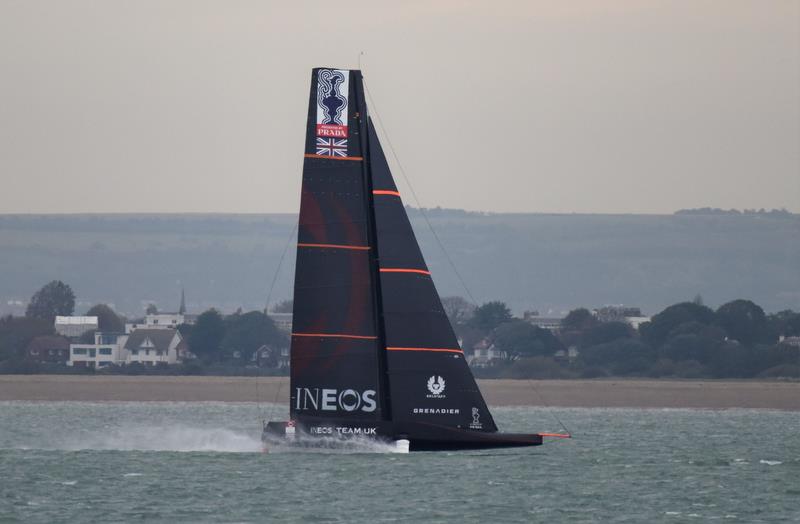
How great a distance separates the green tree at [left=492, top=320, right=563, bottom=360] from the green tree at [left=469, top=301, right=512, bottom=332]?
12.9m

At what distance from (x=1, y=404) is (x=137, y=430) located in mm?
31248

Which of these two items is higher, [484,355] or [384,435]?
[484,355]

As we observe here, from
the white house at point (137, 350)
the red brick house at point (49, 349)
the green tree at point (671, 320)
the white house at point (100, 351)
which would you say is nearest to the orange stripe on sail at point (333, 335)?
the green tree at point (671, 320)

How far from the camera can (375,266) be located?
49094 mm

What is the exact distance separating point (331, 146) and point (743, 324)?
127872mm

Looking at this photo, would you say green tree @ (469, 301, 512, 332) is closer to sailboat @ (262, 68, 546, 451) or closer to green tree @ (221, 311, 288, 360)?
green tree @ (221, 311, 288, 360)

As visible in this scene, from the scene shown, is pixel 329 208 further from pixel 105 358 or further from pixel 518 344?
pixel 105 358

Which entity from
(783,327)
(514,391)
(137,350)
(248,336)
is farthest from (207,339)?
(514,391)

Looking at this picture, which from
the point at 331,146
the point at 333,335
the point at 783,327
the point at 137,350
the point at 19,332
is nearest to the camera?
the point at 331,146

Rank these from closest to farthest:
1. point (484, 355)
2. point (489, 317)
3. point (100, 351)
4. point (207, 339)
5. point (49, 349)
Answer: point (49, 349)
point (100, 351)
point (207, 339)
point (484, 355)
point (489, 317)

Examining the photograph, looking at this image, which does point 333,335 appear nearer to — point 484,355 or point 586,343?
point 586,343

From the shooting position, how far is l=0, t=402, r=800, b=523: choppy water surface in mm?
42438

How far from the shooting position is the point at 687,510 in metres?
43.8

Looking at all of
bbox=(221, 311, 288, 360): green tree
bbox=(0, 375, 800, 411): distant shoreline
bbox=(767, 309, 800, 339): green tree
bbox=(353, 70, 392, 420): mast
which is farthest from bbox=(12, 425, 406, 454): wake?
bbox=(767, 309, 800, 339): green tree
